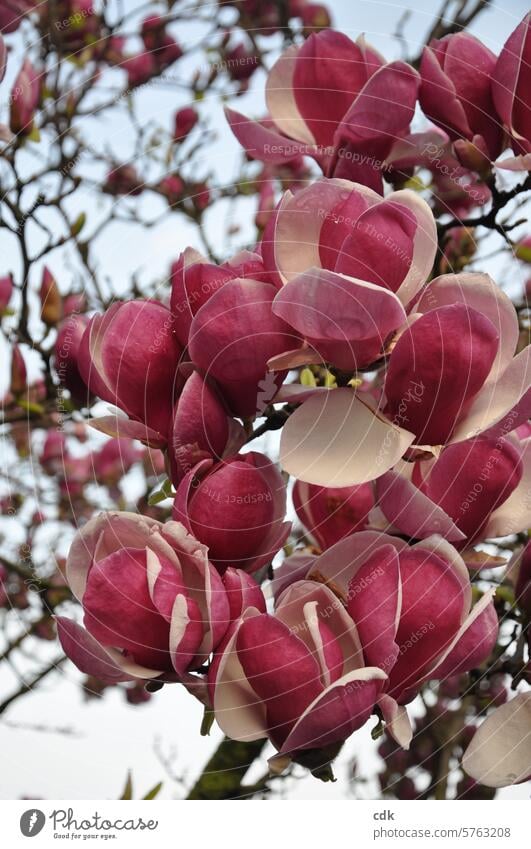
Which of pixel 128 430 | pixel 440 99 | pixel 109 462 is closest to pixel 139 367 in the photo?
pixel 128 430

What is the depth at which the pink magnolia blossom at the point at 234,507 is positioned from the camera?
36 cm

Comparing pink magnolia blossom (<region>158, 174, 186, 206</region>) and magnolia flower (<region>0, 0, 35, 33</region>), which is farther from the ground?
magnolia flower (<region>0, 0, 35, 33</region>)

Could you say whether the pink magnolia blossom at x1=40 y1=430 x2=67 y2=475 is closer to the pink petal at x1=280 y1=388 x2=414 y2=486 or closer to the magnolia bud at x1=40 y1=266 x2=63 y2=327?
the magnolia bud at x1=40 y1=266 x2=63 y2=327

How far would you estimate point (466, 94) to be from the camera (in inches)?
19.8

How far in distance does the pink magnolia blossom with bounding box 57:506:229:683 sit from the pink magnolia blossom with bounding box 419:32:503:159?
0.94 feet

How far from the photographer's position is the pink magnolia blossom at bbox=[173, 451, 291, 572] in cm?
36

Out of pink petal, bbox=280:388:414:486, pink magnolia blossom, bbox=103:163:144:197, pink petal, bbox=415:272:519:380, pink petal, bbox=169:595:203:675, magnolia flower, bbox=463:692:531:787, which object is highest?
pink petal, bbox=415:272:519:380

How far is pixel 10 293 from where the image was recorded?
923 mm

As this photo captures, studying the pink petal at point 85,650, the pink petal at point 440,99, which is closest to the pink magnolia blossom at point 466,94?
the pink petal at point 440,99

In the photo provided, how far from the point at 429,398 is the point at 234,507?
0.09m

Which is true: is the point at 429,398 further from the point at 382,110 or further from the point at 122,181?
the point at 122,181

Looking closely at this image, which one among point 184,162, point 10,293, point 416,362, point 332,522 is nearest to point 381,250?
point 416,362

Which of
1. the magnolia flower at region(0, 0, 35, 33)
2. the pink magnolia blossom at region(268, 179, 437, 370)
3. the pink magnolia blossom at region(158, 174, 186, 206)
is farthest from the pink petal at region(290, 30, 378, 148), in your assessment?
the pink magnolia blossom at region(158, 174, 186, 206)

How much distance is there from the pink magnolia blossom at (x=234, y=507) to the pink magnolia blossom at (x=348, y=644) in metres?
0.03
